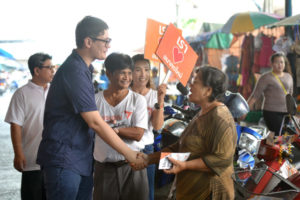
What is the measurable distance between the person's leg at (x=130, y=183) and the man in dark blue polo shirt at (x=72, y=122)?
477 mm

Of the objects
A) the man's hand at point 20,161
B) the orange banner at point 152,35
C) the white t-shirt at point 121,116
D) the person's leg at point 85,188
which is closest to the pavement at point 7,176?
the man's hand at point 20,161

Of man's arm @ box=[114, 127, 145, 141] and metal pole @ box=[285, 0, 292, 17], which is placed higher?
metal pole @ box=[285, 0, 292, 17]

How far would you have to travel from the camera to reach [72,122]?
7.12 feet

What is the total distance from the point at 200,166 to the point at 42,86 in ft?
6.72

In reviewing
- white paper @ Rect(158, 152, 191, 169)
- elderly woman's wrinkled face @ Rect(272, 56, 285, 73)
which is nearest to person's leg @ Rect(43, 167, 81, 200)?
white paper @ Rect(158, 152, 191, 169)

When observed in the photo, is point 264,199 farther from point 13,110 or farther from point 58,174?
point 13,110

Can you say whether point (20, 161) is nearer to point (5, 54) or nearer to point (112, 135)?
point (112, 135)

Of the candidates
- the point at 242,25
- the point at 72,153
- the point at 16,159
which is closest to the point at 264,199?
the point at 72,153

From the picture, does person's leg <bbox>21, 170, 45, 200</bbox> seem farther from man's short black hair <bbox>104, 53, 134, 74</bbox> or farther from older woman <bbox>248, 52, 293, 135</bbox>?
older woman <bbox>248, 52, 293, 135</bbox>

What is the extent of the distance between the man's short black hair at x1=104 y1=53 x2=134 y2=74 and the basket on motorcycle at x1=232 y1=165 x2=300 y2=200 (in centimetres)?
140

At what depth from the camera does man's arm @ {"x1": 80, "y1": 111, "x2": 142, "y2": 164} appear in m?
2.18

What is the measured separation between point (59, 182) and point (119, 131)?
650 mm

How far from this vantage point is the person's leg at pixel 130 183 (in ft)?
8.86

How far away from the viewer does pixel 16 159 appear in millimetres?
3115
